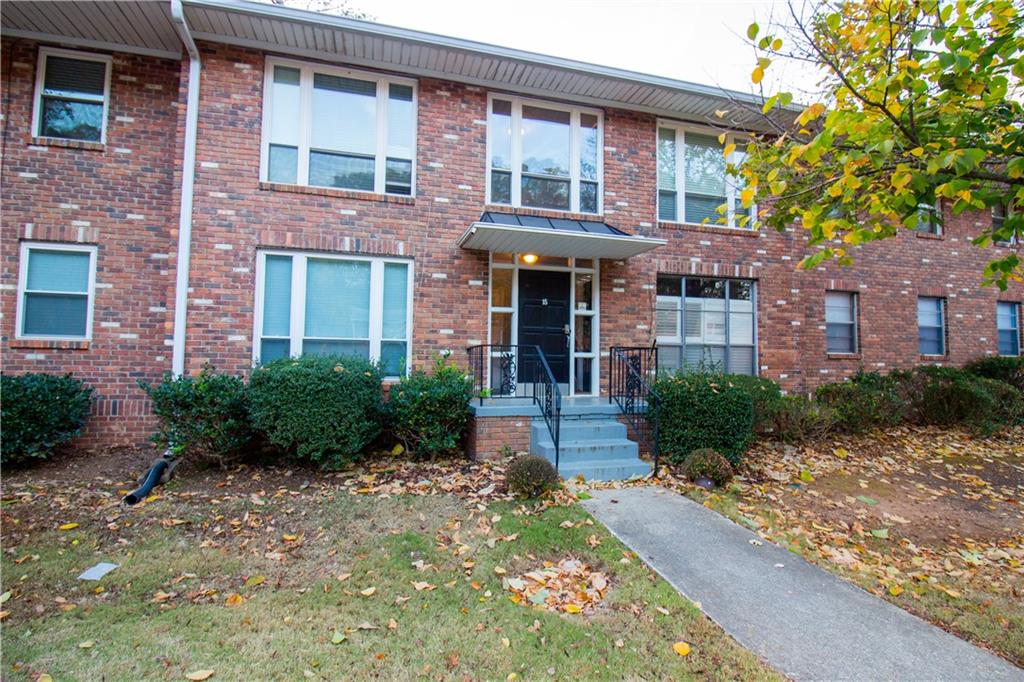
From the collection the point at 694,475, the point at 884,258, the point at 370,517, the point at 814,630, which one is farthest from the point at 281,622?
the point at 884,258

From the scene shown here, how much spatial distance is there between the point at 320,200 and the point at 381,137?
4.71ft

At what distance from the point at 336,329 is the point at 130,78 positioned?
4.91 metres

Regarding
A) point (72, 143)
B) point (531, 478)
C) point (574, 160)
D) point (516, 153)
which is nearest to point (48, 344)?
point (72, 143)

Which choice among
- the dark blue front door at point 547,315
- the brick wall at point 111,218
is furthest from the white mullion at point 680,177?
the brick wall at point 111,218

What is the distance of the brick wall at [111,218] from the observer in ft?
22.8

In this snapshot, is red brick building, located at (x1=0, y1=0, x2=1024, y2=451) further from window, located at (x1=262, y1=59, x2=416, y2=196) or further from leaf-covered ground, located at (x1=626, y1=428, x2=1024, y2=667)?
leaf-covered ground, located at (x1=626, y1=428, x2=1024, y2=667)

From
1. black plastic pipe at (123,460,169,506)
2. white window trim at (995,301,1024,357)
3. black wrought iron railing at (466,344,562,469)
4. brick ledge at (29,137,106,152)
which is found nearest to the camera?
black plastic pipe at (123,460,169,506)

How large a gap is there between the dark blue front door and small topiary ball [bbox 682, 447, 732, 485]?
2.99 meters

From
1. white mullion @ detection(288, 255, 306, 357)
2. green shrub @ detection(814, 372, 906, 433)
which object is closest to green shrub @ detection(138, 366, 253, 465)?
white mullion @ detection(288, 255, 306, 357)

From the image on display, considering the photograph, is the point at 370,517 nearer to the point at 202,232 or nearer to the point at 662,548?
the point at 662,548

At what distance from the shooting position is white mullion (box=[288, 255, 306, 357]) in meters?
7.31

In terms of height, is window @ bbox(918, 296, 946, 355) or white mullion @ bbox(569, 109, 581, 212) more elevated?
white mullion @ bbox(569, 109, 581, 212)

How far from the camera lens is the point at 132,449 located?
7.05m

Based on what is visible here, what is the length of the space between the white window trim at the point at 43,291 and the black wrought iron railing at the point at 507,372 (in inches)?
217
